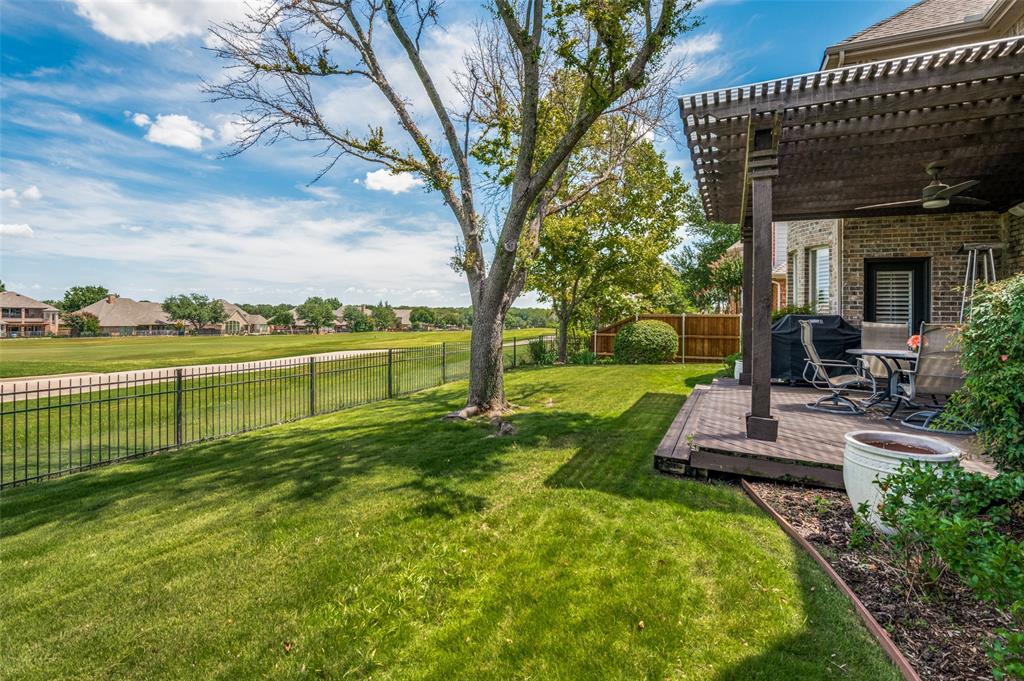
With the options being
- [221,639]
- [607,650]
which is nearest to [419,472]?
[221,639]

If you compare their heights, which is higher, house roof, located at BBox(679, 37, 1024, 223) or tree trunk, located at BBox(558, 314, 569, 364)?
house roof, located at BBox(679, 37, 1024, 223)

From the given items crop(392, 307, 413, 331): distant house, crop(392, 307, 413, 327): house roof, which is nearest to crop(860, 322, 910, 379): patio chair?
crop(392, 307, 413, 331): distant house

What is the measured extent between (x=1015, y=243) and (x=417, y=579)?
1092 centimetres

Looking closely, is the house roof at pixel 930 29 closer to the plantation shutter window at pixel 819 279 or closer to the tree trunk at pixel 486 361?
the plantation shutter window at pixel 819 279

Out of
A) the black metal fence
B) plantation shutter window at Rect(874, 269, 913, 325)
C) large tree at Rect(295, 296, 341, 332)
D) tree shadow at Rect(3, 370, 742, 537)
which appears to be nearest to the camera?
tree shadow at Rect(3, 370, 742, 537)

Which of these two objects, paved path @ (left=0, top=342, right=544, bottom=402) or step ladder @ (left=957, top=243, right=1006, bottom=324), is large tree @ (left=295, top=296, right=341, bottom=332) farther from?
step ladder @ (left=957, top=243, right=1006, bottom=324)

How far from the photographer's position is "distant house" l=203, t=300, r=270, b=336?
64438 millimetres

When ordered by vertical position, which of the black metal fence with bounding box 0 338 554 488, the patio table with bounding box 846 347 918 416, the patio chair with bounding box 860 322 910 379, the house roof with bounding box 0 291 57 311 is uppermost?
the house roof with bounding box 0 291 57 311

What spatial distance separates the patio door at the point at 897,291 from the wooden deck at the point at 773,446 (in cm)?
498

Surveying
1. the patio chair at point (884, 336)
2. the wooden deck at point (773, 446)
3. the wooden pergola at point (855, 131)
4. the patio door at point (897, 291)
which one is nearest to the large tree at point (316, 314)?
the patio door at point (897, 291)

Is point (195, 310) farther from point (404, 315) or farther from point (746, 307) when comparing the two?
point (746, 307)

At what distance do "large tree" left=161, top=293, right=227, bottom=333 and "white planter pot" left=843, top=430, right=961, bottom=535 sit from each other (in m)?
68.2

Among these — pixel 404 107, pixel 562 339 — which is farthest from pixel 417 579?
pixel 562 339

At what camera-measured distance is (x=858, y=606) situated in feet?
7.18
